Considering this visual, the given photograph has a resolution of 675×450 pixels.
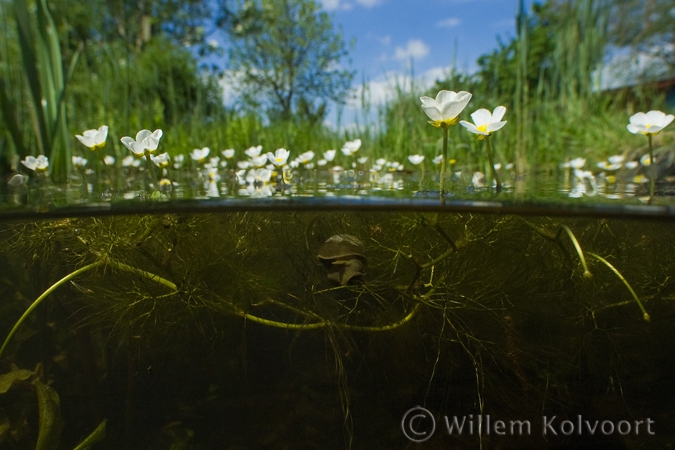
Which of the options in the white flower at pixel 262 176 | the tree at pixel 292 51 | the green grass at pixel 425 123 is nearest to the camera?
the white flower at pixel 262 176

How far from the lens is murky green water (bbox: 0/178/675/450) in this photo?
3.73 ft

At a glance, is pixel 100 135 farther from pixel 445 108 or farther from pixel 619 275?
pixel 619 275

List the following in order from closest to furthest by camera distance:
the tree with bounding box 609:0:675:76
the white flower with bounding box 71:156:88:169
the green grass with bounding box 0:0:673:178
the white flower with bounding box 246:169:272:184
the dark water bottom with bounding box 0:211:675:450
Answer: the dark water bottom with bounding box 0:211:675:450 → the white flower with bounding box 246:169:272:184 → the white flower with bounding box 71:156:88:169 → the green grass with bounding box 0:0:673:178 → the tree with bounding box 609:0:675:76

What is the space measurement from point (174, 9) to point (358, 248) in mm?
26626

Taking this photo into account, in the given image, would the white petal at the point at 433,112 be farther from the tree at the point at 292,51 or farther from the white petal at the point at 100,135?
the tree at the point at 292,51

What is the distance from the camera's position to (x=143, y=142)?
1582 mm

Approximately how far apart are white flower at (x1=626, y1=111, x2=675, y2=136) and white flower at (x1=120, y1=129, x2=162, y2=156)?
149cm

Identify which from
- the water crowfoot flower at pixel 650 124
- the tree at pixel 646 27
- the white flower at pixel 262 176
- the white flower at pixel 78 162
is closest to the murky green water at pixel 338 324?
the water crowfoot flower at pixel 650 124

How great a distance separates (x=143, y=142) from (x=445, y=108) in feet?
2.92

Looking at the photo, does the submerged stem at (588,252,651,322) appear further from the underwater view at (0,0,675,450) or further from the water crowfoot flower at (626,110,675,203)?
the water crowfoot flower at (626,110,675,203)

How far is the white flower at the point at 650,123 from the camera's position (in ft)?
5.37

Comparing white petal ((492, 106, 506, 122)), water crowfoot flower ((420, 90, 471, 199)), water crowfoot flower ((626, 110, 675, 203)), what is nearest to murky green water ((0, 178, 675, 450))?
water crowfoot flower ((420, 90, 471, 199))

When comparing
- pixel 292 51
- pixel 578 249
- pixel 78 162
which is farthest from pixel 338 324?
pixel 292 51

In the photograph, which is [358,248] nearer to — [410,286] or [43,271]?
[410,286]
